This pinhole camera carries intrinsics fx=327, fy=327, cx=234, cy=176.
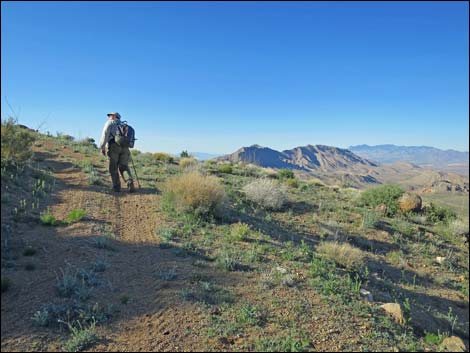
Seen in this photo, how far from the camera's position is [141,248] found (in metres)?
6.13

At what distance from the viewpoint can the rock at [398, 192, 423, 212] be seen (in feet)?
45.3

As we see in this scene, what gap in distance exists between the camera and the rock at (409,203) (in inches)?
543

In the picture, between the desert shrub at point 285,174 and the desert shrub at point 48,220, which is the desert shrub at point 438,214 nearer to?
the desert shrub at point 285,174

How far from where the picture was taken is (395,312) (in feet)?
16.9

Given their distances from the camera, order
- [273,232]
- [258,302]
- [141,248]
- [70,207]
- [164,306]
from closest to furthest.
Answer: [164,306], [258,302], [141,248], [70,207], [273,232]

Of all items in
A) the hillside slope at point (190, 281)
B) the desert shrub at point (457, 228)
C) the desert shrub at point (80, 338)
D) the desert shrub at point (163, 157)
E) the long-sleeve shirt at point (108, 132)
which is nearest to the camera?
the desert shrub at point (80, 338)

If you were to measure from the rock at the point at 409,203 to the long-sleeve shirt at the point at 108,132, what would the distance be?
11650 millimetres

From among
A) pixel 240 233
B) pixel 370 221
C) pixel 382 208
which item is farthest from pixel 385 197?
pixel 240 233

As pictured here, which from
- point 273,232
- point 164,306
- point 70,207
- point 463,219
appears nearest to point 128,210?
point 70,207

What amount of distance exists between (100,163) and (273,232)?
863cm

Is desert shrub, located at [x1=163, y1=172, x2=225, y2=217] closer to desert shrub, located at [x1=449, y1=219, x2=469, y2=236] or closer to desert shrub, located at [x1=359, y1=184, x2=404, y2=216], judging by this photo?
desert shrub, located at [x1=359, y1=184, x2=404, y2=216]

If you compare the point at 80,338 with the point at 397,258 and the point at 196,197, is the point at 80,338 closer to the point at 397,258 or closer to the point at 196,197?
the point at 196,197

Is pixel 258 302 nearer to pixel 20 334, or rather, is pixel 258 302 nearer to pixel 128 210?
pixel 20 334

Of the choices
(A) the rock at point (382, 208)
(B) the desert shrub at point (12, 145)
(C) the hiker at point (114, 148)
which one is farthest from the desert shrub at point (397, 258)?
(B) the desert shrub at point (12, 145)
